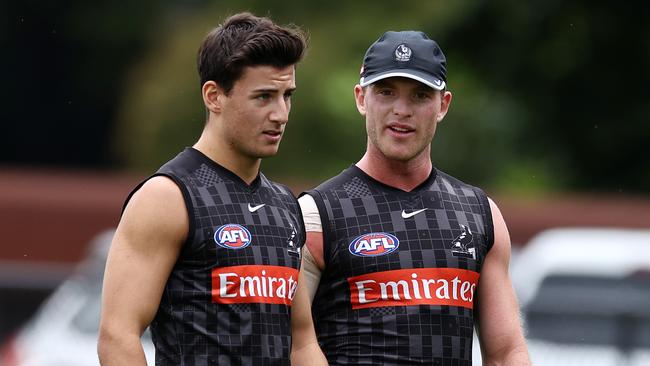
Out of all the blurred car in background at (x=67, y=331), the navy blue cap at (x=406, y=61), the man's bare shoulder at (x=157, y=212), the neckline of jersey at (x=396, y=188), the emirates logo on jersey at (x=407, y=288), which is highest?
the blurred car in background at (x=67, y=331)

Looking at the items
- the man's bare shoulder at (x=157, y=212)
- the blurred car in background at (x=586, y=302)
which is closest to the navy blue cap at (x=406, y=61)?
the man's bare shoulder at (x=157, y=212)

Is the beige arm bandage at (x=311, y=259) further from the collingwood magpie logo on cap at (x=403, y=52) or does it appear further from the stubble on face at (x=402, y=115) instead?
the collingwood magpie logo on cap at (x=403, y=52)

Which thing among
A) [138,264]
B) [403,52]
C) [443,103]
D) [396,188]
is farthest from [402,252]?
[138,264]

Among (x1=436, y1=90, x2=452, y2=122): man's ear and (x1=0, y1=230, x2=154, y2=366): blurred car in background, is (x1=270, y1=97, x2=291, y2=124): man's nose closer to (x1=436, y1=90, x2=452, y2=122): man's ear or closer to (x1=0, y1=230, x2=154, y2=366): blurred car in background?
(x1=436, y1=90, x2=452, y2=122): man's ear

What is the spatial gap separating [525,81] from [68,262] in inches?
284

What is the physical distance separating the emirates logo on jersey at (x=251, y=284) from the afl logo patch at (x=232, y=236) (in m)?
0.07

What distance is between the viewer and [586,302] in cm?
1094

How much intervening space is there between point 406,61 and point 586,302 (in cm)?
593

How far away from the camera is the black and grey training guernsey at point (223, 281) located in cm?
484

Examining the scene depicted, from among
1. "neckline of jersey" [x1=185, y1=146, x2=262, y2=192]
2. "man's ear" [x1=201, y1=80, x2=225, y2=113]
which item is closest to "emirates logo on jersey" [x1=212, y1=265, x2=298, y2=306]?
"neckline of jersey" [x1=185, y1=146, x2=262, y2=192]

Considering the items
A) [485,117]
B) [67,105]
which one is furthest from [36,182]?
[67,105]

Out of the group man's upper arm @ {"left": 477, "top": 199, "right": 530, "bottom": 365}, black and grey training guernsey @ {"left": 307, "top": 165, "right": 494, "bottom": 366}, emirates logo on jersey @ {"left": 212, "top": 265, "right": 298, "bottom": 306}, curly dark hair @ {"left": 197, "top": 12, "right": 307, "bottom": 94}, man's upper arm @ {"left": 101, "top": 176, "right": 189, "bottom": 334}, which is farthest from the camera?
man's upper arm @ {"left": 477, "top": 199, "right": 530, "bottom": 365}

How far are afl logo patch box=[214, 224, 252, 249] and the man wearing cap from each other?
0.35 meters

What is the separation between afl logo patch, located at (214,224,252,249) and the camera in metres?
4.88
